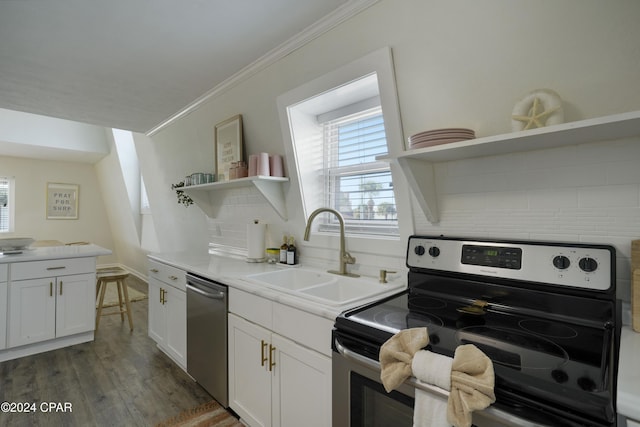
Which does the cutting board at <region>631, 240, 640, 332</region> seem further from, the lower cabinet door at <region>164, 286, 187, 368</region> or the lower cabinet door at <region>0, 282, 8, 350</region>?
the lower cabinet door at <region>0, 282, 8, 350</region>

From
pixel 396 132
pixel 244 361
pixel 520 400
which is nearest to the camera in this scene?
pixel 520 400

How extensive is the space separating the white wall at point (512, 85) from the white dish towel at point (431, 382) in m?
0.75

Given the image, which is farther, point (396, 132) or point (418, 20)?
point (396, 132)

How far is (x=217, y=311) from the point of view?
1.96 metres

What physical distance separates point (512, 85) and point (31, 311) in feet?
12.7

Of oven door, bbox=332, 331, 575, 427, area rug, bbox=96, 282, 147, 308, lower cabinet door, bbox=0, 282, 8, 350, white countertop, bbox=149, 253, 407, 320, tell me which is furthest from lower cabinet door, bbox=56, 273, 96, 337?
oven door, bbox=332, 331, 575, 427

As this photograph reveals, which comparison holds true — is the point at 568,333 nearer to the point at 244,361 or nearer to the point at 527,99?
the point at 527,99

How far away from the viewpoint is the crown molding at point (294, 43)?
1557 mm

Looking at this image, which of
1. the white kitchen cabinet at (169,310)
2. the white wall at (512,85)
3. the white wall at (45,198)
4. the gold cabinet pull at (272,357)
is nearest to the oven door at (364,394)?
the gold cabinet pull at (272,357)

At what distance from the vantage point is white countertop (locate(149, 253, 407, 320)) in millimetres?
1351

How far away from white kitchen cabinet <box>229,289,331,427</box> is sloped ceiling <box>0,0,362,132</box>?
145 cm

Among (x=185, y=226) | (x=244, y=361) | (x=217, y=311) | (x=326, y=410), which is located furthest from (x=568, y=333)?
(x=185, y=226)

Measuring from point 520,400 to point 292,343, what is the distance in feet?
3.09

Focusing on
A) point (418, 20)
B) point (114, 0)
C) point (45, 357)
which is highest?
point (114, 0)
